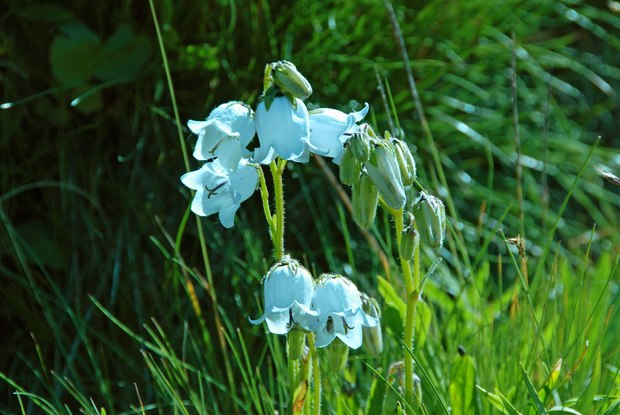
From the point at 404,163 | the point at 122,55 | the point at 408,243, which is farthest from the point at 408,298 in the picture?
the point at 122,55

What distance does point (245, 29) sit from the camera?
237cm

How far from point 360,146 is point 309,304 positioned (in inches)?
8.8

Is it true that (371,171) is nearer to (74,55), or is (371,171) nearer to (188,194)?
(188,194)

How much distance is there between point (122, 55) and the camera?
222cm

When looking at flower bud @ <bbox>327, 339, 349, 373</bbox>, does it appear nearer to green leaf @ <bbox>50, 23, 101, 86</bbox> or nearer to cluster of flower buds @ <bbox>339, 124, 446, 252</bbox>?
cluster of flower buds @ <bbox>339, 124, 446, 252</bbox>

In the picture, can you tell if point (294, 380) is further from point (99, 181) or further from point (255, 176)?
point (99, 181)

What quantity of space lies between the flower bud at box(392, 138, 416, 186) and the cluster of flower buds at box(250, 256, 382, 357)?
17 centimetres

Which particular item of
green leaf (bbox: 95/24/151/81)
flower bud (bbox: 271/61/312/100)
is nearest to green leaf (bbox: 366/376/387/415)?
flower bud (bbox: 271/61/312/100)

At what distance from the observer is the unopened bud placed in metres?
1.20

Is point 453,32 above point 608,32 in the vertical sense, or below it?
above

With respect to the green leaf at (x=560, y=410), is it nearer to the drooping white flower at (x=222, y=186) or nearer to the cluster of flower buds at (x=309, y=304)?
the cluster of flower buds at (x=309, y=304)

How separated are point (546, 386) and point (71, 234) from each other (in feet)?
4.26

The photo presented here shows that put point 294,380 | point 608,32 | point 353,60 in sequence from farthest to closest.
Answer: point 608,32 → point 353,60 → point 294,380

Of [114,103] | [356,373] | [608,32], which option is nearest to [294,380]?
[356,373]
